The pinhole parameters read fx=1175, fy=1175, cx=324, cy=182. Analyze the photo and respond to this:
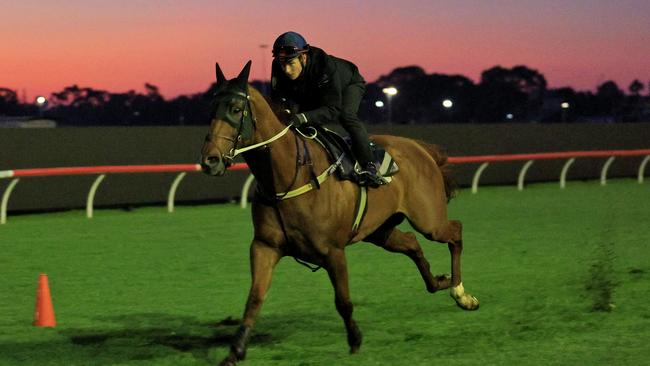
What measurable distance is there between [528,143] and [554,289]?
659 inches

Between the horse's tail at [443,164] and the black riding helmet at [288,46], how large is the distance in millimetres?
2298

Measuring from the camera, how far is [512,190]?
955 inches

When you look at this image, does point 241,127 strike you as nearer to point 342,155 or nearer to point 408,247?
point 342,155

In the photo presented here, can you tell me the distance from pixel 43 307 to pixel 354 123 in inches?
99.9

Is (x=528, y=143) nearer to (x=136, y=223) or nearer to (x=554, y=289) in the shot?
(x=136, y=223)

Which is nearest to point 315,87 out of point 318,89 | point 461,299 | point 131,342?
point 318,89

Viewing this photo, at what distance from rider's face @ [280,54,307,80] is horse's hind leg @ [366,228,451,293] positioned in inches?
73.5

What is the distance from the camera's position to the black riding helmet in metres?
7.10

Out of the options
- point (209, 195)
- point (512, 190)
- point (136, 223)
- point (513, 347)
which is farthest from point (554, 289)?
point (512, 190)

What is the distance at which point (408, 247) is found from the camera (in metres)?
8.82

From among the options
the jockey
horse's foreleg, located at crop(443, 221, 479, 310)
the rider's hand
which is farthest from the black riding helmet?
horse's foreleg, located at crop(443, 221, 479, 310)

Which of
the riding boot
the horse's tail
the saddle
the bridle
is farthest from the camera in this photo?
the horse's tail

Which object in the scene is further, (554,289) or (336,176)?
(554,289)

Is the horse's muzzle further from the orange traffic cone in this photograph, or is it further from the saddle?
the orange traffic cone
